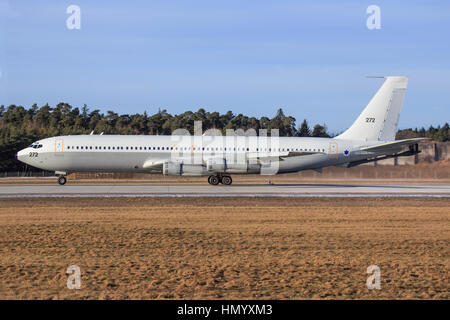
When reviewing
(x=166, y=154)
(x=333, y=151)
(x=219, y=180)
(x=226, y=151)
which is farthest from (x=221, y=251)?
(x=333, y=151)

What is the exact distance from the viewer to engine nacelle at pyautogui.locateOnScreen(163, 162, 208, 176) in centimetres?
4284

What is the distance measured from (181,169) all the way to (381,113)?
19817 millimetres

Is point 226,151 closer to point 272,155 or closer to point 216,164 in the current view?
point 216,164

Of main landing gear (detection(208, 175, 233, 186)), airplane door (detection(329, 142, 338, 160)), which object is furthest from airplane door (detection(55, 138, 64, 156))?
airplane door (detection(329, 142, 338, 160))

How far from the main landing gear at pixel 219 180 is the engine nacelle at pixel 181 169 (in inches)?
77.3

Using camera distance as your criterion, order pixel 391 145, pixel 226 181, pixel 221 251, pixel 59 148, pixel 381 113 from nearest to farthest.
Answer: pixel 221 251 < pixel 59 148 < pixel 391 145 < pixel 226 181 < pixel 381 113

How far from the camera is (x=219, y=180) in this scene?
4631 centimetres

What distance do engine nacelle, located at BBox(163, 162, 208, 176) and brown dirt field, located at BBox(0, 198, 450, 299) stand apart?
613 inches

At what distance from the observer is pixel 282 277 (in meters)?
12.1

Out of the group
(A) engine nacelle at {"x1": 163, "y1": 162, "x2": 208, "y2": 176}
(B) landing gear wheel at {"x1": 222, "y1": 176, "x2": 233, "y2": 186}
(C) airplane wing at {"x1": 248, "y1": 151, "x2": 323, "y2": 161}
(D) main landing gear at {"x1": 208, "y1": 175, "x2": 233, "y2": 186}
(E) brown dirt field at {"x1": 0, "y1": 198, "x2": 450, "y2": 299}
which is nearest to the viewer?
(E) brown dirt field at {"x1": 0, "y1": 198, "x2": 450, "y2": 299}

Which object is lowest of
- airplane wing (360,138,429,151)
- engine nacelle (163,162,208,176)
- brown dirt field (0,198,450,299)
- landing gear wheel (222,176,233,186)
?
brown dirt field (0,198,450,299)

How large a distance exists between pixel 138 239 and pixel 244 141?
29.7 meters

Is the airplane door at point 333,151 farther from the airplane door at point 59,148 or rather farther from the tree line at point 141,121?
the tree line at point 141,121

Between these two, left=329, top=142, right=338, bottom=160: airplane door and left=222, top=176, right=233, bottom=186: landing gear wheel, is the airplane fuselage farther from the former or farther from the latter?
left=222, top=176, right=233, bottom=186: landing gear wheel
